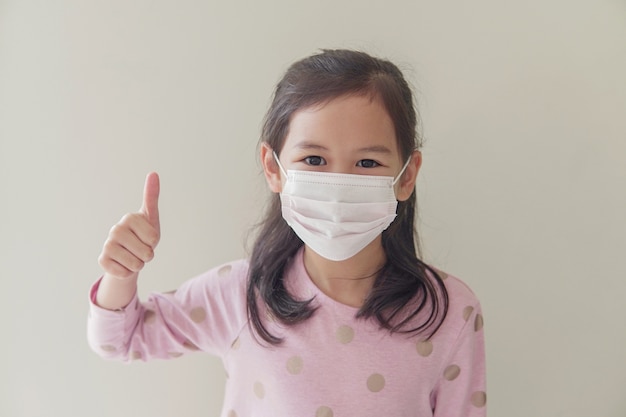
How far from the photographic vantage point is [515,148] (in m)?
1.31

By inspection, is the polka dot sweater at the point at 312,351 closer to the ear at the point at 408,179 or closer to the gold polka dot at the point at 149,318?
the gold polka dot at the point at 149,318

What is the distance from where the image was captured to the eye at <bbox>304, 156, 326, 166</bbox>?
1003mm

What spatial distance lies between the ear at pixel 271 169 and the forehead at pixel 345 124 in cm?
8

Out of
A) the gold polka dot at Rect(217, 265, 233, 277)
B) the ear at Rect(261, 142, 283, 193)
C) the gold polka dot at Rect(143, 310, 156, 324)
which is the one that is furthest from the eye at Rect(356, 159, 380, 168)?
the gold polka dot at Rect(143, 310, 156, 324)

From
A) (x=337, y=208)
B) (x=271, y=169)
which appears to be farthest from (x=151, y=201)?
(x=337, y=208)

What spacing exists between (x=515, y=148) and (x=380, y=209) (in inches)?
19.3

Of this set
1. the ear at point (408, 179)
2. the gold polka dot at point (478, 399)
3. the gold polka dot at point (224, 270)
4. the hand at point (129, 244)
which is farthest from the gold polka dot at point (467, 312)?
the hand at point (129, 244)

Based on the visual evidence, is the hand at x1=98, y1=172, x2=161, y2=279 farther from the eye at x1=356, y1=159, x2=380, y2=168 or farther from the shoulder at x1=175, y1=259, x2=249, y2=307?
the eye at x1=356, y1=159, x2=380, y2=168

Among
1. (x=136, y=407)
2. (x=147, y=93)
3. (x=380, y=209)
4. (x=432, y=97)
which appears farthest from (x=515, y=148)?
(x=136, y=407)

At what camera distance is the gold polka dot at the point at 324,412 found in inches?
40.8

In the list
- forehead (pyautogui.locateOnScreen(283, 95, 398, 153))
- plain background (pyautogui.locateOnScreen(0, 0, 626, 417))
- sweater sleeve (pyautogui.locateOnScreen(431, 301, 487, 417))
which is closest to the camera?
forehead (pyautogui.locateOnScreen(283, 95, 398, 153))

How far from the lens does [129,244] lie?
0.98 meters

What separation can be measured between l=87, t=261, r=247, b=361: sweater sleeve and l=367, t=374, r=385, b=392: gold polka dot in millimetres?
268

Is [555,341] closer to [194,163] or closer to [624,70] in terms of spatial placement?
[624,70]
